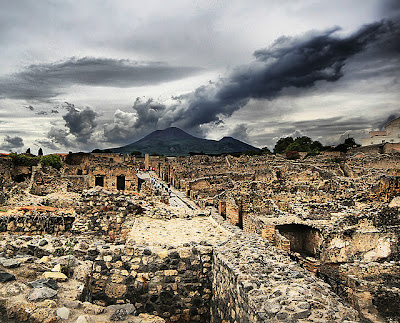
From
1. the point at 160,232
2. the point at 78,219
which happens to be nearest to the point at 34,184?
the point at 78,219

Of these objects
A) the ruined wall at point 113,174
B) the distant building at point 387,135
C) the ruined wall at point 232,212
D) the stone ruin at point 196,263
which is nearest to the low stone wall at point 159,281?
the stone ruin at point 196,263

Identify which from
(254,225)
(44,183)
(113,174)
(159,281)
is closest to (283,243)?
(254,225)

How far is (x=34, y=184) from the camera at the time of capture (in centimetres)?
1925

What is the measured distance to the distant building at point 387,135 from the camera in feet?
196

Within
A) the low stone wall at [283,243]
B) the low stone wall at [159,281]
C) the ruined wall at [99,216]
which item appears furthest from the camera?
the low stone wall at [283,243]

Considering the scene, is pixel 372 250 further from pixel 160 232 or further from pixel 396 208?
pixel 160 232

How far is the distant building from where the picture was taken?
59697mm

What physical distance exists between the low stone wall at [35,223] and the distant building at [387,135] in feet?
209

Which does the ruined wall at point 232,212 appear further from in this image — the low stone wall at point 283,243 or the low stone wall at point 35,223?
the low stone wall at point 35,223

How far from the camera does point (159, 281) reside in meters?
5.69

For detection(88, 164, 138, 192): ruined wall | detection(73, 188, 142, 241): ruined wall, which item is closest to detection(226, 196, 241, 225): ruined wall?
detection(73, 188, 142, 241): ruined wall

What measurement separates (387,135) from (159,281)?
70060mm

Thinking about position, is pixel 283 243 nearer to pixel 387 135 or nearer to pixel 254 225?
pixel 254 225

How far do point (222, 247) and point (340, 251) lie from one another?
5.15 m
